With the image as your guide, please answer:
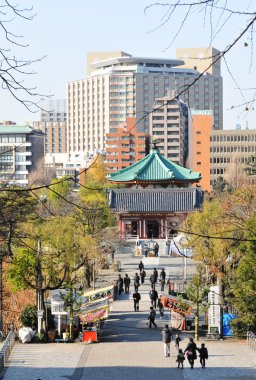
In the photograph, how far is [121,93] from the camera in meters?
174

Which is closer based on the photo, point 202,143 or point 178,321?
point 178,321

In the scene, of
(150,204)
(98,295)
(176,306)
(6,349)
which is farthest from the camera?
(150,204)

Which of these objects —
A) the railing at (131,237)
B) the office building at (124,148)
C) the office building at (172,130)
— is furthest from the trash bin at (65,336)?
the office building at (172,130)

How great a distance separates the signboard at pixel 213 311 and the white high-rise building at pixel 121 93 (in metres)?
132

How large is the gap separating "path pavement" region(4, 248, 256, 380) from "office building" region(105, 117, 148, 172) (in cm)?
9681

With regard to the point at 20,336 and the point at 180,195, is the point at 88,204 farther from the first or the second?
the point at 20,336

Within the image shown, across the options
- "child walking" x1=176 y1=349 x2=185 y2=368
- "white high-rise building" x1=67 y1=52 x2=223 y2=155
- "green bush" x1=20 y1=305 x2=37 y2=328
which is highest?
"white high-rise building" x1=67 y1=52 x2=223 y2=155

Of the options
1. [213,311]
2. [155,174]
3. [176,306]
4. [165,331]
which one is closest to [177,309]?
[176,306]

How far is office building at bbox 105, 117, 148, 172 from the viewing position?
430 ft

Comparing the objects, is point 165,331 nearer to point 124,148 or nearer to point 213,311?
point 213,311

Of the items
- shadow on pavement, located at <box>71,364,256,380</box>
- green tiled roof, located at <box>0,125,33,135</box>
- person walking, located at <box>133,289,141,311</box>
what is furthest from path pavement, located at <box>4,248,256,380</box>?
green tiled roof, located at <box>0,125,33,135</box>

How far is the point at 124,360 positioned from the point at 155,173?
46.4 metres

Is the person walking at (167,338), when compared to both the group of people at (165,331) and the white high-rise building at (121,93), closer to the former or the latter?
the group of people at (165,331)

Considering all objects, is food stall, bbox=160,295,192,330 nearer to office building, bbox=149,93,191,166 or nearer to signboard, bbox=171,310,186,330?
signboard, bbox=171,310,186,330
